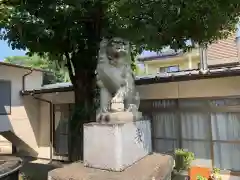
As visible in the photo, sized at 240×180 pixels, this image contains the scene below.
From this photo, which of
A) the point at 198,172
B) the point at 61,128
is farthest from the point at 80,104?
the point at 61,128

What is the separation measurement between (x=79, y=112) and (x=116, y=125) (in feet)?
12.3

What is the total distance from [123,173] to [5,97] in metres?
11.9

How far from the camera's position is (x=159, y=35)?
6.04 metres

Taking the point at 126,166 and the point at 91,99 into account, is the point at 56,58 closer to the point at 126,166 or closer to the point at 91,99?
the point at 91,99

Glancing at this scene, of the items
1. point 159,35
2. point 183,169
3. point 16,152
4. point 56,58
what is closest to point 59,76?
point 16,152

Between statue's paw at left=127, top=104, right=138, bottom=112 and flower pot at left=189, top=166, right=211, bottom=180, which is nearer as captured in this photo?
statue's paw at left=127, top=104, right=138, bottom=112

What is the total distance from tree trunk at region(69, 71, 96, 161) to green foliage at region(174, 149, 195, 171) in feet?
13.1

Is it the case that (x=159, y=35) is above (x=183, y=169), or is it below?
above

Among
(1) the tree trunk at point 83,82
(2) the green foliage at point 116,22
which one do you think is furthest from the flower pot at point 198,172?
(2) the green foliage at point 116,22

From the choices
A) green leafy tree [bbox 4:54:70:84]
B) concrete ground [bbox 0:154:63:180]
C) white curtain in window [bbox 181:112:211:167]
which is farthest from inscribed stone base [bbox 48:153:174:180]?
green leafy tree [bbox 4:54:70:84]

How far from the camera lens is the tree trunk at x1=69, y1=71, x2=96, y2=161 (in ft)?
23.7

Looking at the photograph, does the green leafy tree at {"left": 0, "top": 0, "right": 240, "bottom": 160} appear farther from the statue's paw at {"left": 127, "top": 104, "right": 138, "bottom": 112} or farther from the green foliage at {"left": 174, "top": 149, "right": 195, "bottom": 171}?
the green foliage at {"left": 174, "top": 149, "right": 195, "bottom": 171}

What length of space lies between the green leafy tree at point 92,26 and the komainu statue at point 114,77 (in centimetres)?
124

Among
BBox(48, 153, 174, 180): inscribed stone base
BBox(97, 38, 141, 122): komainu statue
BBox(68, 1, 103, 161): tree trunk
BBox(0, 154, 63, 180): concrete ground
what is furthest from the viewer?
BBox(0, 154, 63, 180): concrete ground
